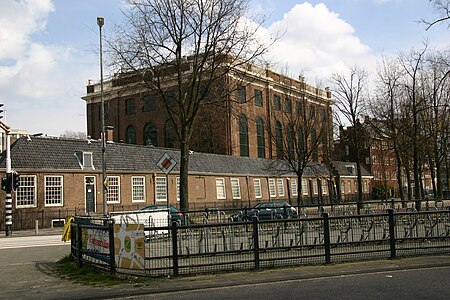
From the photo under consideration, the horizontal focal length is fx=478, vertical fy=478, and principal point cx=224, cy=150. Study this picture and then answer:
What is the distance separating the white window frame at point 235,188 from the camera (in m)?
49.6

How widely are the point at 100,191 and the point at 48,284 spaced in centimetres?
2706

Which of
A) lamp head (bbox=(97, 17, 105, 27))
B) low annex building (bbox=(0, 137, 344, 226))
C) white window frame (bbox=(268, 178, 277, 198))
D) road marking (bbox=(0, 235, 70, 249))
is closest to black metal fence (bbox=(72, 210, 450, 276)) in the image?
road marking (bbox=(0, 235, 70, 249))

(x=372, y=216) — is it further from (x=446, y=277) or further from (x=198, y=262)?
(x=198, y=262)

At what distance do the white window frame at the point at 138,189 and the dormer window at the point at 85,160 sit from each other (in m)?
3.84

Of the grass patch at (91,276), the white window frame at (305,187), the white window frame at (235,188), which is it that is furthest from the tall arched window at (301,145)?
the grass patch at (91,276)

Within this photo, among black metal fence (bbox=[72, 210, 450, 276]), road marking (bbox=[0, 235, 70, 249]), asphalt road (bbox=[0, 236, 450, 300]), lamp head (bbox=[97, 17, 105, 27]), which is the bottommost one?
road marking (bbox=[0, 235, 70, 249])

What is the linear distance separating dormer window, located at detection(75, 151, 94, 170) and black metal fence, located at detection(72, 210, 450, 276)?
959 inches

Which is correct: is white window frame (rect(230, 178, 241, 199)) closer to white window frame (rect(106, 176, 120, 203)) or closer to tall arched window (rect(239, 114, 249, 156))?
tall arched window (rect(239, 114, 249, 156))

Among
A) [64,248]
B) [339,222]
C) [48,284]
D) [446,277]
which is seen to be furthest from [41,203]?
[446,277]

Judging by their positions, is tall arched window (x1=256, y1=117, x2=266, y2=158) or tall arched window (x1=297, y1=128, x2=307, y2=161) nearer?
tall arched window (x1=297, y1=128, x2=307, y2=161)

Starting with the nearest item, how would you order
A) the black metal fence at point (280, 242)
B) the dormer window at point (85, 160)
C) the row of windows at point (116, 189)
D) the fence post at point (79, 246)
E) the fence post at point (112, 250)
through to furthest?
the black metal fence at point (280, 242) → the fence post at point (112, 250) → the fence post at point (79, 246) → the row of windows at point (116, 189) → the dormer window at point (85, 160)

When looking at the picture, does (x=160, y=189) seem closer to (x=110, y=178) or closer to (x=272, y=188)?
(x=110, y=178)

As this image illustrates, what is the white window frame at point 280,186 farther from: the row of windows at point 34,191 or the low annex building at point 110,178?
the row of windows at point 34,191

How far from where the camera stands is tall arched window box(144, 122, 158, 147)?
68.9m
